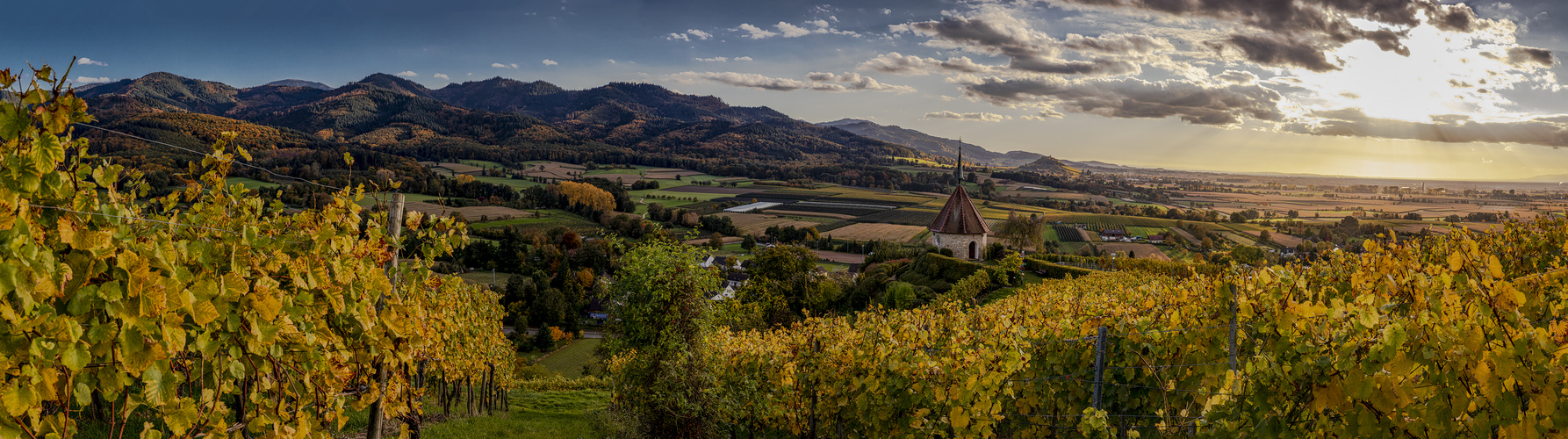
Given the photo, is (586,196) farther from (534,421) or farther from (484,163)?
(534,421)

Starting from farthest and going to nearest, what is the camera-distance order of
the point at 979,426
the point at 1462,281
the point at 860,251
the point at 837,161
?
the point at 837,161
the point at 860,251
the point at 979,426
the point at 1462,281

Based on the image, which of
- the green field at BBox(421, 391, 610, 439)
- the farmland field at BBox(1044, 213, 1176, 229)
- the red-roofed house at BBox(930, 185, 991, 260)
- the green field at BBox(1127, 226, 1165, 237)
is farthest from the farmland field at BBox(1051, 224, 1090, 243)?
the green field at BBox(421, 391, 610, 439)

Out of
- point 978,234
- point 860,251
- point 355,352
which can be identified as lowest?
point 860,251

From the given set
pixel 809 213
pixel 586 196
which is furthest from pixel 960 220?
pixel 586 196

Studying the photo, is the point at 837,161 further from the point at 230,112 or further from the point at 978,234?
the point at 230,112

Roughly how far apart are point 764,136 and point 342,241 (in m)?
188

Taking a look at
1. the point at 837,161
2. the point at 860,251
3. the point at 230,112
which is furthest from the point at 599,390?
the point at 230,112

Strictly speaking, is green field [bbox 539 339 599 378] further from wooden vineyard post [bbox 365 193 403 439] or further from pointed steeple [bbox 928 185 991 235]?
wooden vineyard post [bbox 365 193 403 439]

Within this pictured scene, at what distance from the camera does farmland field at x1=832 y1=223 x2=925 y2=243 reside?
225 ft

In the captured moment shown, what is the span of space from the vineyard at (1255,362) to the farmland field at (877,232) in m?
57.2

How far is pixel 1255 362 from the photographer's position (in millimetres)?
3889

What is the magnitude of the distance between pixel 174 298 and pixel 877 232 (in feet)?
233

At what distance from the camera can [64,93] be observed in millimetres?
2549

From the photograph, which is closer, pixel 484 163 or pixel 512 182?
pixel 512 182
